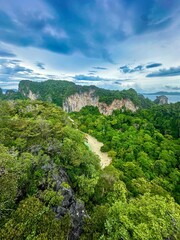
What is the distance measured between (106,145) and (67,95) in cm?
6952

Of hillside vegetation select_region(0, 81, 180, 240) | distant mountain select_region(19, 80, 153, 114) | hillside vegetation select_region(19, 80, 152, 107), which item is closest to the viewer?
hillside vegetation select_region(0, 81, 180, 240)

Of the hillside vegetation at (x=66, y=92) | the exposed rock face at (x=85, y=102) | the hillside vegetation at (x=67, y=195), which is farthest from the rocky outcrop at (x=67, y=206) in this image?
the exposed rock face at (x=85, y=102)

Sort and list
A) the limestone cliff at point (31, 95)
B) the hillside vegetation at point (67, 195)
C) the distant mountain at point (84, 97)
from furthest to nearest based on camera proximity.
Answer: the limestone cliff at point (31, 95) < the distant mountain at point (84, 97) < the hillside vegetation at point (67, 195)

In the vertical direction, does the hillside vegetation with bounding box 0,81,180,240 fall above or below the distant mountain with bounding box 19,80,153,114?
above

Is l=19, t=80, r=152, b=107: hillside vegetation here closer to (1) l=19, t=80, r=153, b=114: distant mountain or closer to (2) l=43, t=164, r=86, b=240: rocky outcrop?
(1) l=19, t=80, r=153, b=114: distant mountain

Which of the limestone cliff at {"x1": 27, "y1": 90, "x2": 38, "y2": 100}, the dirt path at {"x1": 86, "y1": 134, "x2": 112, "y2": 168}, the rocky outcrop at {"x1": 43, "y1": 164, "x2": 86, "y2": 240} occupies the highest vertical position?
the rocky outcrop at {"x1": 43, "y1": 164, "x2": 86, "y2": 240}

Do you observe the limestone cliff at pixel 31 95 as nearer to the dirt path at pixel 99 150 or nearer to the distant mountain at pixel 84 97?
the distant mountain at pixel 84 97

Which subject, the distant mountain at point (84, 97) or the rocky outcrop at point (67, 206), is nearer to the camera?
the rocky outcrop at point (67, 206)

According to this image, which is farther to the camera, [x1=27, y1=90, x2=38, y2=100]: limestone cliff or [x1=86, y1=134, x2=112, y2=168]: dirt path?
[x1=27, y1=90, x2=38, y2=100]: limestone cliff

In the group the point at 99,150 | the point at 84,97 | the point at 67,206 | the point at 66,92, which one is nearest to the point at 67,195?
the point at 67,206

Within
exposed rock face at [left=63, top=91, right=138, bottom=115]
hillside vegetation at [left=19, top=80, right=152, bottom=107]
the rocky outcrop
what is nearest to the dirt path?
the rocky outcrop

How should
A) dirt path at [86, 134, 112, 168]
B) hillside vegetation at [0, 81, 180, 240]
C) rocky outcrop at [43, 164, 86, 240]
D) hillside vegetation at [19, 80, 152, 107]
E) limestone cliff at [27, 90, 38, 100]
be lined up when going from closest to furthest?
hillside vegetation at [0, 81, 180, 240] → rocky outcrop at [43, 164, 86, 240] → dirt path at [86, 134, 112, 168] → hillside vegetation at [19, 80, 152, 107] → limestone cliff at [27, 90, 38, 100]

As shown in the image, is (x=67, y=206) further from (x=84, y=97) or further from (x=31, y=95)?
(x=31, y=95)

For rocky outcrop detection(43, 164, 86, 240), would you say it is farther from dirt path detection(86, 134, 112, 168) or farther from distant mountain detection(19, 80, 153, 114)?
distant mountain detection(19, 80, 153, 114)
